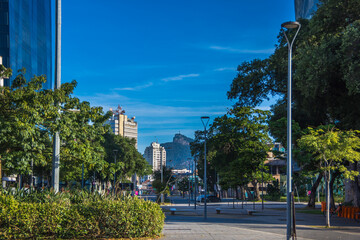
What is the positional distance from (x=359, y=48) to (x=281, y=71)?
10.6 m

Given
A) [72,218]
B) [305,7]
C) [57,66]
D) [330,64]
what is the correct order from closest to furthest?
[72,218] → [57,66] → [330,64] → [305,7]

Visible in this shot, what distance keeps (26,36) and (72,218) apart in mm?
59185

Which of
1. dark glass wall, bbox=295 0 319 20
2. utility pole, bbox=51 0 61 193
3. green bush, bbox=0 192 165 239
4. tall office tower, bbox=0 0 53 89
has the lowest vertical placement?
green bush, bbox=0 192 165 239

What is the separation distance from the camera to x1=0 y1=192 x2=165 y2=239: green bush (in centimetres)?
1282

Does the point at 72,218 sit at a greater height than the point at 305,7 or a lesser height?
lesser

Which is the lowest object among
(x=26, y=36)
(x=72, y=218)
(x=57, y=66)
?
(x=72, y=218)

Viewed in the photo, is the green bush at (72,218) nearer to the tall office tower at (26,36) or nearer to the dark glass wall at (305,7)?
the tall office tower at (26,36)

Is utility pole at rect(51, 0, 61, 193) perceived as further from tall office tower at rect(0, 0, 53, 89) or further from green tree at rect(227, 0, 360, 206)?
tall office tower at rect(0, 0, 53, 89)

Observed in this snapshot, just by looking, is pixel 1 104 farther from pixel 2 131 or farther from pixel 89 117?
pixel 89 117

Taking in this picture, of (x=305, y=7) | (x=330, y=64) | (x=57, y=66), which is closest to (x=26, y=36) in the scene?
(x=305, y=7)

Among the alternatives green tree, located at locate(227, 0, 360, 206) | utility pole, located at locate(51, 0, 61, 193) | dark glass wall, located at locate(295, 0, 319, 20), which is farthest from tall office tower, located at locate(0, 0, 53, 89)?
utility pole, located at locate(51, 0, 61, 193)

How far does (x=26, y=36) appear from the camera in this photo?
6619 cm

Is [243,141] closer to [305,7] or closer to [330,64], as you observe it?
[330,64]

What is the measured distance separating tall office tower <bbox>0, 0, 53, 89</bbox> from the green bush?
45.9 metres
